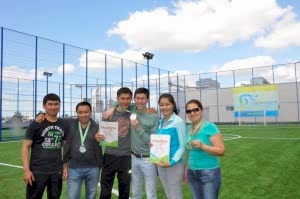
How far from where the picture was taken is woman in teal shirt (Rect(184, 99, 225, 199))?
388cm

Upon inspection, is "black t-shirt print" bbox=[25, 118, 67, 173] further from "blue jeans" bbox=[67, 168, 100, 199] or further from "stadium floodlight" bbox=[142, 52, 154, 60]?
"stadium floodlight" bbox=[142, 52, 154, 60]

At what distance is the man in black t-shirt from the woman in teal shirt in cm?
210

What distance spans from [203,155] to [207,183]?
37 cm

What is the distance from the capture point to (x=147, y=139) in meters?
4.84

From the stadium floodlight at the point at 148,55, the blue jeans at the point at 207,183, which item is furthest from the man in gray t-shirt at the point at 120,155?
the stadium floodlight at the point at 148,55

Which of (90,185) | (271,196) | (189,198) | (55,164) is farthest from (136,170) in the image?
(271,196)

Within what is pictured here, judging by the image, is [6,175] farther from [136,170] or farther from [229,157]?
[229,157]

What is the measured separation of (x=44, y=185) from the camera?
4.62 m

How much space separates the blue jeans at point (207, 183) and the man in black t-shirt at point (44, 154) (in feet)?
7.24

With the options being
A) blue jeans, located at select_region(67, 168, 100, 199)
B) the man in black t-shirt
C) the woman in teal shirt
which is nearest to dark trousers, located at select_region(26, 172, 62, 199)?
the man in black t-shirt

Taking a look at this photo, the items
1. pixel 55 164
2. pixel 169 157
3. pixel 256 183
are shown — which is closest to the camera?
pixel 169 157

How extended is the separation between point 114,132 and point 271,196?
413 centimetres

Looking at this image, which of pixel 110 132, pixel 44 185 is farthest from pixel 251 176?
pixel 44 185

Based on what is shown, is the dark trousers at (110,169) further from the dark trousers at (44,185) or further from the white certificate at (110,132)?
the dark trousers at (44,185)
